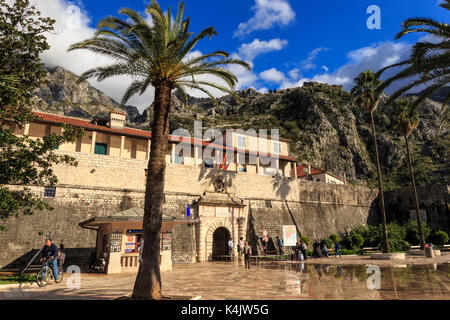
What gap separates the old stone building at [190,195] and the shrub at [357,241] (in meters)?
4.11

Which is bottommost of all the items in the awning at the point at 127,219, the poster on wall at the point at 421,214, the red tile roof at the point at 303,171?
the awning at the point at 127,219

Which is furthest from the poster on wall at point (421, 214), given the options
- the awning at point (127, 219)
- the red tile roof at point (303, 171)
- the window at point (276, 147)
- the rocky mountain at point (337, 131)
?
the awning at point (127, 219)

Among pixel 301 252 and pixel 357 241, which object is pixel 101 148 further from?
pixel 357 241

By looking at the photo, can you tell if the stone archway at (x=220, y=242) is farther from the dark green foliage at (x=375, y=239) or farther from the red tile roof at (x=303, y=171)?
the red tile roof at (x=303, y=171)

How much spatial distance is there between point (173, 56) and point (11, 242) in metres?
18.5

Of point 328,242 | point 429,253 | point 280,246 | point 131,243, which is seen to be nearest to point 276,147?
point 328,242

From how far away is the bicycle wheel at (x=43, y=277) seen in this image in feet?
39.9

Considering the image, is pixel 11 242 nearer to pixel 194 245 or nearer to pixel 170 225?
pixel 170 225

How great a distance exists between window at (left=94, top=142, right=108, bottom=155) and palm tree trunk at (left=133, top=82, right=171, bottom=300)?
85.3 ft

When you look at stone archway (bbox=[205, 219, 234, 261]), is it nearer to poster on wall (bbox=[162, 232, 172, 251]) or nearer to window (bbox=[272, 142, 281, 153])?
poster on wall (bbox=[162, 232, 172, 251])

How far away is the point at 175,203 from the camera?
28.3 m

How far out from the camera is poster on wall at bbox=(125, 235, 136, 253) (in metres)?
17.8

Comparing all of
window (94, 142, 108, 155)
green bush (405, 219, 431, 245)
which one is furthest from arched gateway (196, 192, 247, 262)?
green bush (405, 219, 431, 245)
